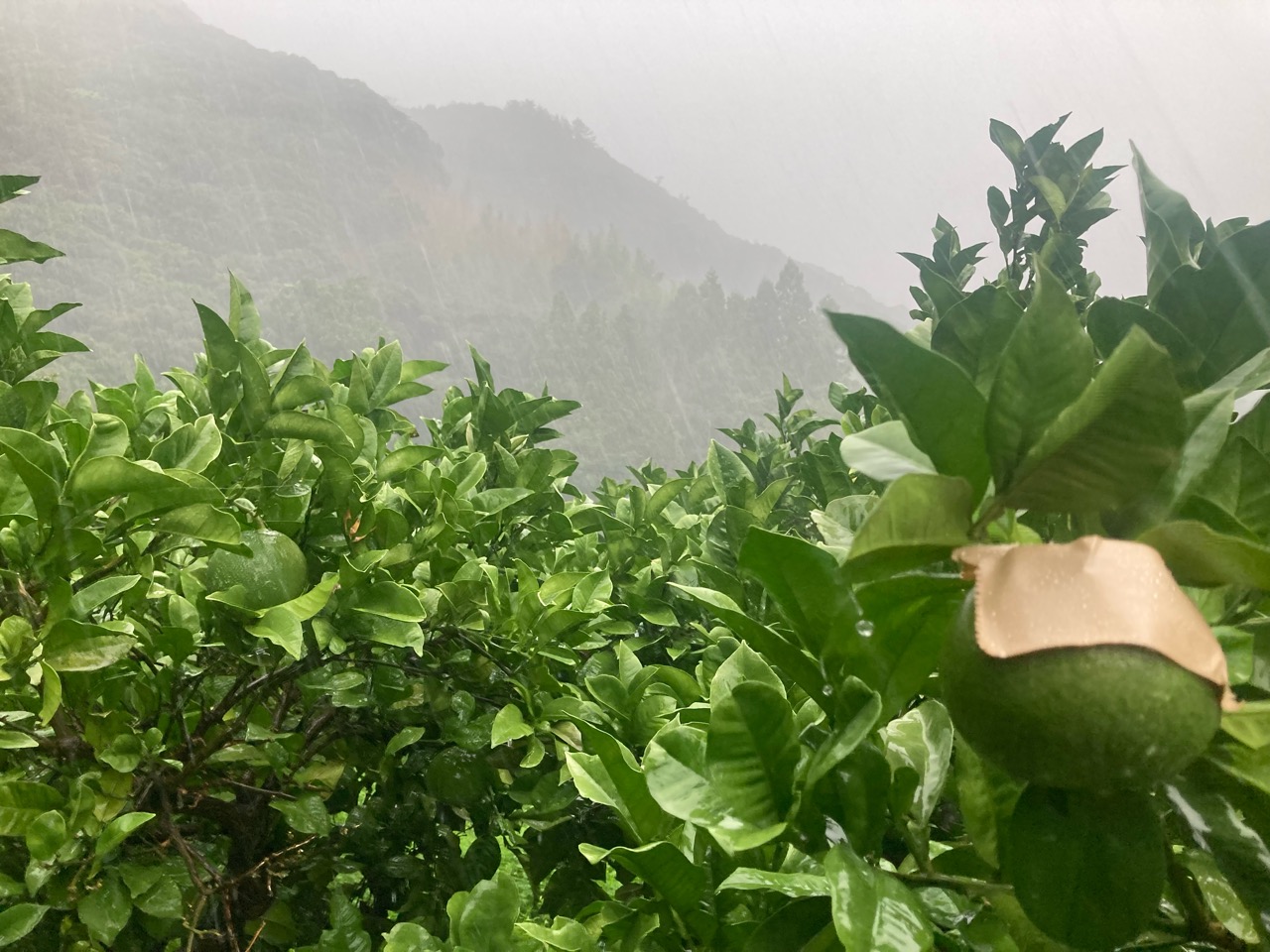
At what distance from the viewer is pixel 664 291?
663 inches

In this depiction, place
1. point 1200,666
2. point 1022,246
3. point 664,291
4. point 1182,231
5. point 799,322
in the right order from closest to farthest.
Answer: point 1200,666, point 1182,231, point 1022,246, point 799,322, point 664,291

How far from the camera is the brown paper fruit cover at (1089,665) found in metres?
0.20

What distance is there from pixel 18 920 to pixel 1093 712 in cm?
70

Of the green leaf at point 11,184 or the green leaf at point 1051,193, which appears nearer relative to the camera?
the green leaf at point 11,184

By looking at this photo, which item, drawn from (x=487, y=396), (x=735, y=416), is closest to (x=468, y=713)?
(x=487, y=396)

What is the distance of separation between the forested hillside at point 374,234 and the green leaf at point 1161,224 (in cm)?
1201

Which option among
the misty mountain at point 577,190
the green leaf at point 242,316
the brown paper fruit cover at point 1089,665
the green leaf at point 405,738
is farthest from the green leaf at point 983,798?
the misty mountain at point 577,190

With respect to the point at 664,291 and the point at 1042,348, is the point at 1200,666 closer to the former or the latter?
the point at 1042,348

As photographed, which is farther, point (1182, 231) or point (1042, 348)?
point (1182, 231)

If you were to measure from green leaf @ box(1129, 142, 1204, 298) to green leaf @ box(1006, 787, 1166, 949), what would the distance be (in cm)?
21

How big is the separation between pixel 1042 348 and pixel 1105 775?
0.12m

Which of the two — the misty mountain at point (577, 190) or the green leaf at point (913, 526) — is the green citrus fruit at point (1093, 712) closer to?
the green leaf at point (913, 526)

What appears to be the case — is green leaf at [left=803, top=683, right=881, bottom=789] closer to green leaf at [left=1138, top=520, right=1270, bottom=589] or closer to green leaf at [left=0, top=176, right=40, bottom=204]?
green leaf at [left=1138, top=520, right=1270, bottom=589]

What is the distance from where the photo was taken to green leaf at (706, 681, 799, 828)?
11.4 inches
